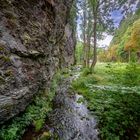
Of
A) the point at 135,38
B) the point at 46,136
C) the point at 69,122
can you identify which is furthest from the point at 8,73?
the point at 135,38

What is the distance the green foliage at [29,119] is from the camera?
21.8 feet

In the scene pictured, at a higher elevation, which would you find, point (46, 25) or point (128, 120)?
point (46, 25)

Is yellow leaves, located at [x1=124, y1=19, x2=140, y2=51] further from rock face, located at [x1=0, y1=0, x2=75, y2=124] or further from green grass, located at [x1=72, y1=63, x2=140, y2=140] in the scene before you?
rock face, located at [x1=0, y1=0, x2=75, y2=124]

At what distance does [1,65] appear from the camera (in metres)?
6.46

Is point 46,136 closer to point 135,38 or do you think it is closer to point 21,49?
point 21,49

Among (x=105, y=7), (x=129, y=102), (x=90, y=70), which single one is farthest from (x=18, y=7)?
(x=105, y=7)

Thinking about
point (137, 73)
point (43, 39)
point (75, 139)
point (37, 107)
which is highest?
point (43, 39)

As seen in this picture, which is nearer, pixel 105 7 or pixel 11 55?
pixel 11 55

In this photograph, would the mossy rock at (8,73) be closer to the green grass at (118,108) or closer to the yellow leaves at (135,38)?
the green grass at (118,108)

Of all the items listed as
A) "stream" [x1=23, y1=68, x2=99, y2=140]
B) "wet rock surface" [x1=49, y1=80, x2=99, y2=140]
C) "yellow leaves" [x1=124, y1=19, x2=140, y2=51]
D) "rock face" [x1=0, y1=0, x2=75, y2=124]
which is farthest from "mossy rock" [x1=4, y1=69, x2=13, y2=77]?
"yellow leaves" [x1=124, y1=19, x2=140, y2=51]

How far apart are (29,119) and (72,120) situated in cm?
200

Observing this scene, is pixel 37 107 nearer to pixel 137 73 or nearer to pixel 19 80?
pixel 19 80

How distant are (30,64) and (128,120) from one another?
447 centimetres

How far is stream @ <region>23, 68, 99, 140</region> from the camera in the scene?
7.65 metres
